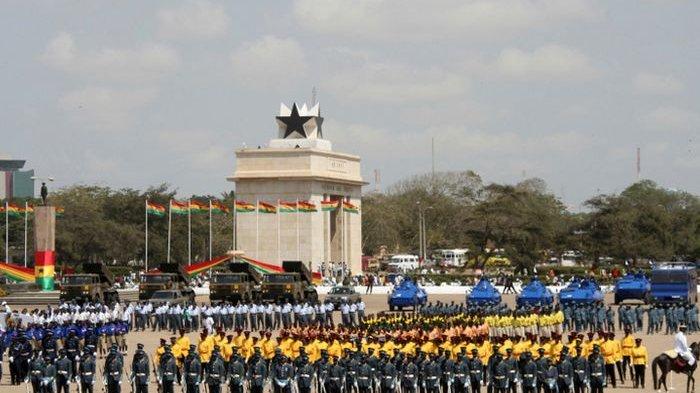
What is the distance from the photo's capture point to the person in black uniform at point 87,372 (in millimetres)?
28625

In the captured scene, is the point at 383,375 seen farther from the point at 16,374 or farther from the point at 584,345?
the point at 16,374

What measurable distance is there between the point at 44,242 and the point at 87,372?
3199cm

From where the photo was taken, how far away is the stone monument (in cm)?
8350

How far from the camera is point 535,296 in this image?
50.8 metres

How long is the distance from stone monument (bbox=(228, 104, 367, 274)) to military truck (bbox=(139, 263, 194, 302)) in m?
23.7

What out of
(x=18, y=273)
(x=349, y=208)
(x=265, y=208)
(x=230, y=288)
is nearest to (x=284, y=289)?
(x=230, y=288)

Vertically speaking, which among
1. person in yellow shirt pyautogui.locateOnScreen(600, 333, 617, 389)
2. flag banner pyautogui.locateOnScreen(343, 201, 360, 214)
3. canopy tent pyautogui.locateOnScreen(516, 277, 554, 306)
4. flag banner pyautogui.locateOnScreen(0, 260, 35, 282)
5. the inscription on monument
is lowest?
person in yellow shirt pyautogui.locateOnScreen(600, 333, 617, 389)

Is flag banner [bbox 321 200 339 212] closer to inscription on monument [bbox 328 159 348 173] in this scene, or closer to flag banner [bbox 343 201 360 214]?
flag banner [bbox 343 201 360 214]

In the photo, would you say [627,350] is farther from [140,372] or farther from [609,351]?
[140,372]

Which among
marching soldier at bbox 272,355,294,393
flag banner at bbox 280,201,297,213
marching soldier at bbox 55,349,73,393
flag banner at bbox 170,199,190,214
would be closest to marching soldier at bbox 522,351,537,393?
marching soldier at bbox 272,355,294,393

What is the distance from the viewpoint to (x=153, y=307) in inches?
1841

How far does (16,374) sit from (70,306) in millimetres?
9895

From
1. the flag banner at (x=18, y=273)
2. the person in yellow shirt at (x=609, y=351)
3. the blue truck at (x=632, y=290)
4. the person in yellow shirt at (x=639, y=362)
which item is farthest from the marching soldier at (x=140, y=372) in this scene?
the flag banner at (x=18, y=273)

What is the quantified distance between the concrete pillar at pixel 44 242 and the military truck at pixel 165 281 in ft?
17.5
